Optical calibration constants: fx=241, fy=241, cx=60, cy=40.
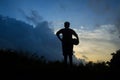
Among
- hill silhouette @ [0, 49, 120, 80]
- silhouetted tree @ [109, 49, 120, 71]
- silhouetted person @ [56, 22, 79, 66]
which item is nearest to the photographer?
hill silhouette @ [0, 49, 120, 80]

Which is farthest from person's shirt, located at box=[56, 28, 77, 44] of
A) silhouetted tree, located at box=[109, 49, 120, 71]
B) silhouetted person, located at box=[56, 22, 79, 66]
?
silhouetted tree, located at box=[109, 49, 120, 71]

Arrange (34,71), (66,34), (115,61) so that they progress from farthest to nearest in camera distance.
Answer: (115,61)
(66,34)
(34,71)

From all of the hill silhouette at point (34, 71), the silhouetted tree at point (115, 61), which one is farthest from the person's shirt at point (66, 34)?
the silhouetted tree at point (115, 61)

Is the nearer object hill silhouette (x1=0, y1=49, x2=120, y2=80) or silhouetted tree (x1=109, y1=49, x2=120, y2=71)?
hill silhouette (x1=0, y1=49, x2=120, y2=80)

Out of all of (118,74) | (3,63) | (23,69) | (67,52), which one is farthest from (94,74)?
(3,63)

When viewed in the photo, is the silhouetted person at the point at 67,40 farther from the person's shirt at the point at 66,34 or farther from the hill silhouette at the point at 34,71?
the hill silhouette at the point at 34,71

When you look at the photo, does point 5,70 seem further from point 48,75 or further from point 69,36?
point 69,36

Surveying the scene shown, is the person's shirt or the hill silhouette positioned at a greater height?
the person's shirt

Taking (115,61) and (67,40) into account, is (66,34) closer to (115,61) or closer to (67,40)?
(67,40)

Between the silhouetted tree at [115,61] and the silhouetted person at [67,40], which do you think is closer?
the silhouetted person at [67,40]

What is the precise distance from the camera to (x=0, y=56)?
38.9ft

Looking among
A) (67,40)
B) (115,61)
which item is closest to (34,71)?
(67,40)

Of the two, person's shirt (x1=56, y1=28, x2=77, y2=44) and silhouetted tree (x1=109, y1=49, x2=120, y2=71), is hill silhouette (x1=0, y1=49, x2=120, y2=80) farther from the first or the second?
silhouetted tree (x1=109, y1=49, x2=120, y2=71)

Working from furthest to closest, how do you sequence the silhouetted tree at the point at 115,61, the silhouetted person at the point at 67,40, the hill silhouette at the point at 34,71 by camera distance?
1. the silhouetted tree at the point at 115,61
2. the silhouetted person at the point at 67,40
3. the hill silhouette at the point at 34,71
